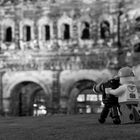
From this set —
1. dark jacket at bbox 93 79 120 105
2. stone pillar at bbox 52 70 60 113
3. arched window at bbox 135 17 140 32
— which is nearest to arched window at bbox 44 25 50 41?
stone pillar at bbox 52 70 60 113

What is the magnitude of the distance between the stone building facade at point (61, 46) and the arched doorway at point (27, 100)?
0.32 ft

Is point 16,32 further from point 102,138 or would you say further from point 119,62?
point 102,138

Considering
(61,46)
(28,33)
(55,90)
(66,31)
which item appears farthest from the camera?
(28,33)

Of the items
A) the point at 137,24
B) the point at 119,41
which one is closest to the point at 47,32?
the point at 119,41

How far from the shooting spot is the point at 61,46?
19.7 metres

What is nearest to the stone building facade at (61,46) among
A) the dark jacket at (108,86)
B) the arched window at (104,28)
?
the arched window at (104,28)

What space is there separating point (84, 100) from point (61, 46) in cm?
478

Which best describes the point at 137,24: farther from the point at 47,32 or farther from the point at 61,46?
the point at 47,32

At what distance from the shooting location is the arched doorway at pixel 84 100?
20.1 meters

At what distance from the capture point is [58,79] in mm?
19484

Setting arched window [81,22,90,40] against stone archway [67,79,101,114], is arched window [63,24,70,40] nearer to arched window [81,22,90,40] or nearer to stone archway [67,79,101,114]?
arched window [81,22,90,40]

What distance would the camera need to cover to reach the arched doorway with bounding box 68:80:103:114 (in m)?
20.1

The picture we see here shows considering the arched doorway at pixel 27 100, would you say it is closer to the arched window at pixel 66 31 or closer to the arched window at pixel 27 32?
the arched window at pixel 27 32

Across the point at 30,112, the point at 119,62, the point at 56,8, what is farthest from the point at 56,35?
the point at 30,112
